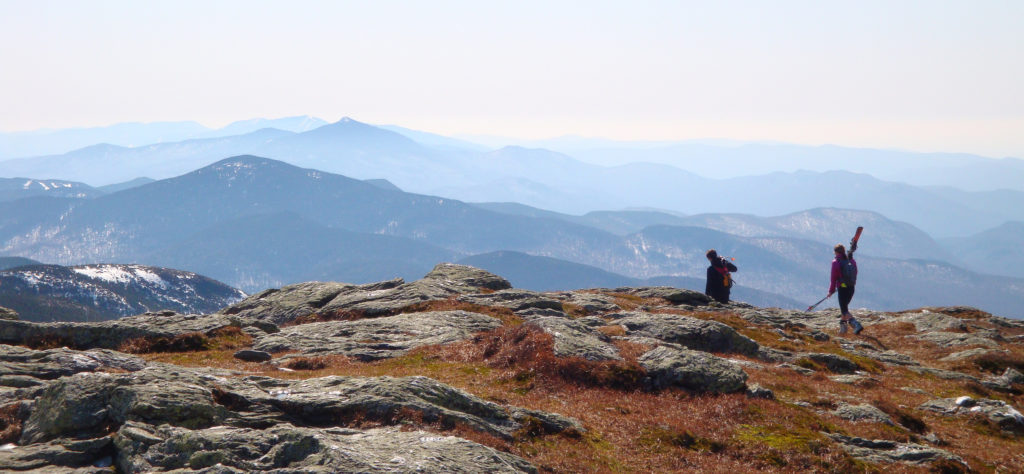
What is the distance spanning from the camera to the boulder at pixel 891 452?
1800 cm

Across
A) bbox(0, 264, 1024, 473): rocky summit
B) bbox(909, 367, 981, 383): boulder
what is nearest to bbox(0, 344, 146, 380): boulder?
bbox(0, 264, 1024, 473): rocky summit

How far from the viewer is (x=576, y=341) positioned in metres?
25.7

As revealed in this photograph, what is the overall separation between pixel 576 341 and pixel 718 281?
28.0m

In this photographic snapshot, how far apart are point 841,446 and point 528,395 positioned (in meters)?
9.72

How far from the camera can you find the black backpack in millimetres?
39219

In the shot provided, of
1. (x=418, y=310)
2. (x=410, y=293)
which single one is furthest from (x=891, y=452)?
(x=410, y=293)

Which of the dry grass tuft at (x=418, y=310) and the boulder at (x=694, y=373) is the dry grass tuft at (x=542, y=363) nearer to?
the boulder at (x=694, y=373)

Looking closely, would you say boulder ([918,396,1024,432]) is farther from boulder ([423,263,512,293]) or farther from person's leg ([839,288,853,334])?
boulder ([423,263,512,293])

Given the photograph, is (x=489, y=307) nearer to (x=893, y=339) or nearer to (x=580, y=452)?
(x=580, y=452)

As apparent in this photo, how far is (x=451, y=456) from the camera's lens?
42.9 feet

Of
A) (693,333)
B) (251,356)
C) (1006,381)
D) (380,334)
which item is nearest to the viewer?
(251,356)

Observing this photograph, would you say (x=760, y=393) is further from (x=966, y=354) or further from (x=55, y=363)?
(x=966, y=354)

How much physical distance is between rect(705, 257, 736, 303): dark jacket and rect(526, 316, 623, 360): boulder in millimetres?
22241

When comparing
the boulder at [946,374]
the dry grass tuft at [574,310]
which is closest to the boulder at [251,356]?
the dry grass tuft at [574,310]
